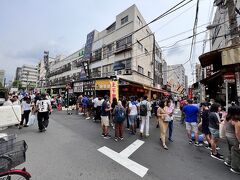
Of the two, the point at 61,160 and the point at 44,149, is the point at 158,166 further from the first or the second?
the point at 44,149

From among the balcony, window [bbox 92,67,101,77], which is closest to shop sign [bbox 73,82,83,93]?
window [bbox 92,67,101,77]

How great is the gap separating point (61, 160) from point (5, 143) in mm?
2210

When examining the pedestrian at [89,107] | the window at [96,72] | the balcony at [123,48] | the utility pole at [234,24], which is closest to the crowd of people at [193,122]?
the utility pole at [234,24]

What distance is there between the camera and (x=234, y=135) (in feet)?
14.0

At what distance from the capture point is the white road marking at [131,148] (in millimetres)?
5187

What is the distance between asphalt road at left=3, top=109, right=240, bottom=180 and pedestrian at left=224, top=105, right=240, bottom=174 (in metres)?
0.28

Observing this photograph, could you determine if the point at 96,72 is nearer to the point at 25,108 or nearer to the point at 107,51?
the point at 107,51

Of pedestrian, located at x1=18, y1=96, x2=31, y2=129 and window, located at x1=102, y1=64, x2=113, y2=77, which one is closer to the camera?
pedestrian, located at x1=18, y1=96, x2=31, y2=129

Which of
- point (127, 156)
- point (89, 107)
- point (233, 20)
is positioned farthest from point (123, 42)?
point (127, 156)

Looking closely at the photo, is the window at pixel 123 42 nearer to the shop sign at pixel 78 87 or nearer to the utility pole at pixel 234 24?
the shop sign at pixel 78 87

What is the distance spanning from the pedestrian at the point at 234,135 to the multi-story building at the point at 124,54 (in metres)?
12.2

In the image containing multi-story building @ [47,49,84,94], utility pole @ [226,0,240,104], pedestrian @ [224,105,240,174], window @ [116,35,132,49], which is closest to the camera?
pedestrian @ [224,105,240,174]

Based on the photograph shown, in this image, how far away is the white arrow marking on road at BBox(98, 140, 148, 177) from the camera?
4.04 meters

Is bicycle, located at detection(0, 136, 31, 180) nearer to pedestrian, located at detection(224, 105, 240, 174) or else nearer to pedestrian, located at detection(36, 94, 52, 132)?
pedestrian, located at detection(224, 105, 240, 174)
